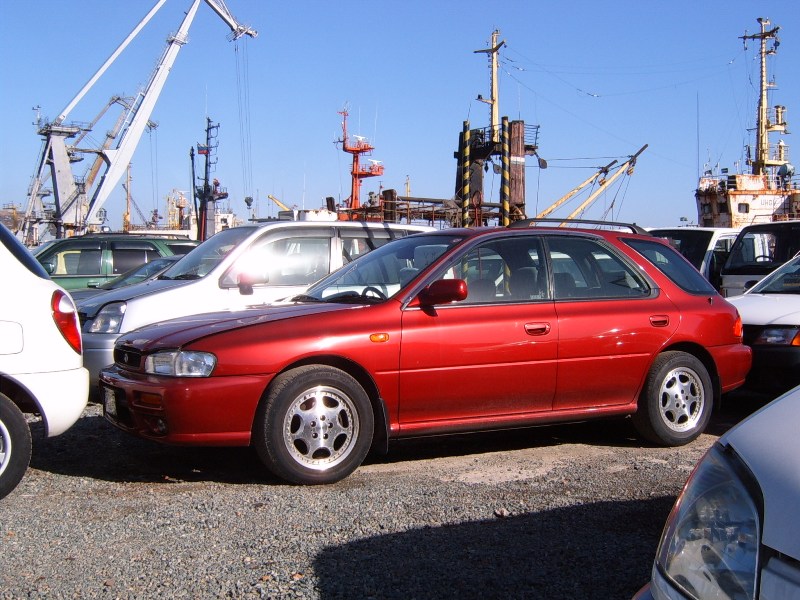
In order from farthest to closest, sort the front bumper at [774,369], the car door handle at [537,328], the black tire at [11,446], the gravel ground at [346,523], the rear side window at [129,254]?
the rear side window at [129,254] → the front bumper at [774,369] → the car door handle at [537,328] → the black tire at [11,446] → the gravel ground at [346,523]

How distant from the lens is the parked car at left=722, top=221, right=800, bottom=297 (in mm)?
11648

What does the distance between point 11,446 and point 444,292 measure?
8.33ft

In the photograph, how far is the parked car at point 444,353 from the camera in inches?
189

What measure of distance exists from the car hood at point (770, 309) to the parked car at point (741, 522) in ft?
17.2

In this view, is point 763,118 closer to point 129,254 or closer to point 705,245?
point 705,245

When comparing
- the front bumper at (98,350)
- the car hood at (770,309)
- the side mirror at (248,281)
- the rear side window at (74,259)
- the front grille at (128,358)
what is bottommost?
the front bumper at (98,350)

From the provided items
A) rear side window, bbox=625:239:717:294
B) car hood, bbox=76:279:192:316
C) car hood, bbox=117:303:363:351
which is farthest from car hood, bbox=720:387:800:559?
car hood, bbox=76:279:192:316

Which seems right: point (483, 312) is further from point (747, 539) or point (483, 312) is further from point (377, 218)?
point (377, 218)

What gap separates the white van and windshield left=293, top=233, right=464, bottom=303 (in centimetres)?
157

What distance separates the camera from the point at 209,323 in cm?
514

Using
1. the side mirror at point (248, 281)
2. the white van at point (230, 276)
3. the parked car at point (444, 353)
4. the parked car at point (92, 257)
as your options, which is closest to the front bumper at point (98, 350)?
the white van at point (230, 276)

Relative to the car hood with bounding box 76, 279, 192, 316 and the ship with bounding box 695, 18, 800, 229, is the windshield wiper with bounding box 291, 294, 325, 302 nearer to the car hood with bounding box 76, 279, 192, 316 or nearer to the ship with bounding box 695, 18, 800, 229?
the car hood with bounding box 76, 279, 192, 316

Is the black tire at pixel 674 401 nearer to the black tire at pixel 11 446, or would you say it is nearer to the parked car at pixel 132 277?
the black tire at pixel 11 446

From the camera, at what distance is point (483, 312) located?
5379 millimetres
